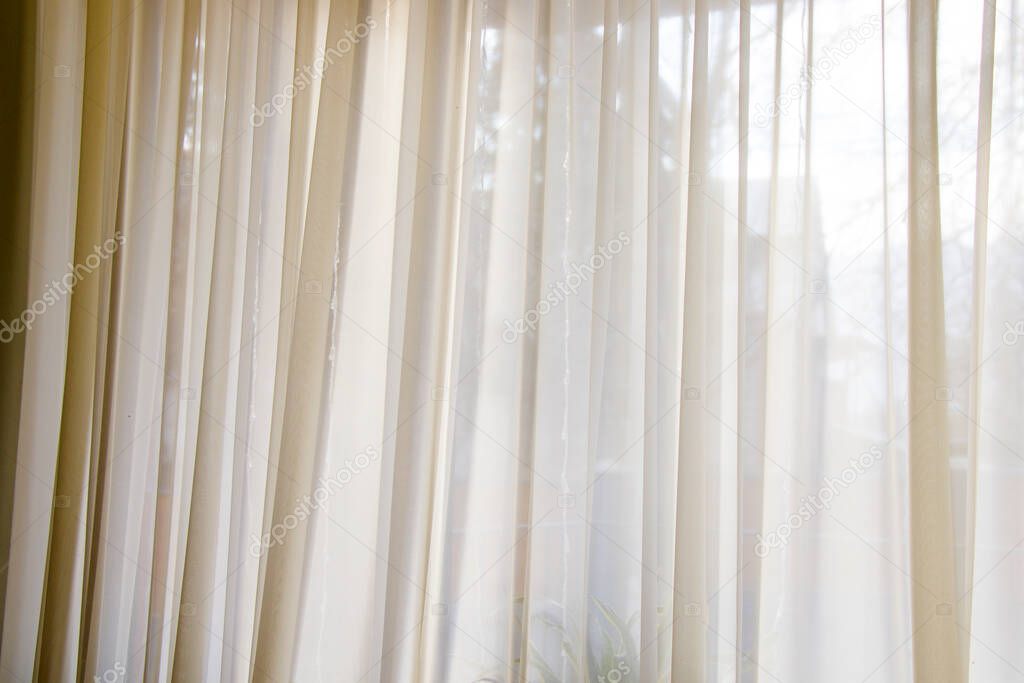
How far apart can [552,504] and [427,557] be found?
28cm

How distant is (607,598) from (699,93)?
1010 millimetres

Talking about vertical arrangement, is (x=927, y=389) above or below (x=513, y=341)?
below

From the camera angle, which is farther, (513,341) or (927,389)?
(513,341)

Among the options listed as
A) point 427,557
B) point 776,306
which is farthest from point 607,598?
point 776,306

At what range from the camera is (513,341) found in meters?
1.83

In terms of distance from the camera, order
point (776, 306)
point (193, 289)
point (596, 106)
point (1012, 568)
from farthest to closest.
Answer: point (193, 289) → point (596, 106) → point (776, 306) → point (1012, 568)

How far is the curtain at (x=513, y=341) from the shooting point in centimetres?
165

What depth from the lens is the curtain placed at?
1.65 meters

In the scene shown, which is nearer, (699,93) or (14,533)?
(699,93)

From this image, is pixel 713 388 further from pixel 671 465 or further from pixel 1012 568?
pixel 1012 568

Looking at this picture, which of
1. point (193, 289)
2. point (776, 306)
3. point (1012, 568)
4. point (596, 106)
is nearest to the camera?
point (1012, 568)

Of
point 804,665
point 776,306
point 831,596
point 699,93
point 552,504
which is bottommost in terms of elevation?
point 804,665

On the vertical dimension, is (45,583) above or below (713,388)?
below

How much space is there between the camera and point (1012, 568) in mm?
1578
